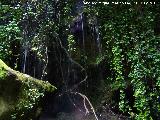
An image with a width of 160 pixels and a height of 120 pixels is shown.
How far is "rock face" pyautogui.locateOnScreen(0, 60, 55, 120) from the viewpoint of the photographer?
457cm

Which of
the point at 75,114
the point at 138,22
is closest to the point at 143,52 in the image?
the point at 138,22

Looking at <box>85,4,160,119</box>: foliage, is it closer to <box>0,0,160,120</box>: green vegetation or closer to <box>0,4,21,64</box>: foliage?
<box>0,0,160,120</box>: green vegetation

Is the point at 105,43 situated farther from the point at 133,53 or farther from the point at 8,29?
the point at 8,29

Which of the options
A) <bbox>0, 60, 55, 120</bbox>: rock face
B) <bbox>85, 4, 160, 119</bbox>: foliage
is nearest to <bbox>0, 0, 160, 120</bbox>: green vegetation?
<bbox>85, 4, 160, 119</bbox>: foliage

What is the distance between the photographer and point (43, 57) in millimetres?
6027

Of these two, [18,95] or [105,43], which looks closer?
[18,95]

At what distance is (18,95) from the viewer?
4.77 meters

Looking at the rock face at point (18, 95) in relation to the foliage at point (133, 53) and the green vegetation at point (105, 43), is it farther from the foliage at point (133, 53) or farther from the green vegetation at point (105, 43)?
the foliage at point (133, 53)

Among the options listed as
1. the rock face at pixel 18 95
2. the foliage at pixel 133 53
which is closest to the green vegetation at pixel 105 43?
the foliage at pixel 133 53

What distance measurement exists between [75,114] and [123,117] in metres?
0.92

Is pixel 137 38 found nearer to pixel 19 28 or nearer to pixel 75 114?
pixel 75 114

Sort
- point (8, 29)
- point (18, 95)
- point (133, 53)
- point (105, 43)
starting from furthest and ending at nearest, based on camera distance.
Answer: point (105, 43) < point (8, 29) < point (133, 53) < point (18, 95)

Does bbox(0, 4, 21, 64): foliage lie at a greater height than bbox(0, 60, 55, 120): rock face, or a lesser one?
greater

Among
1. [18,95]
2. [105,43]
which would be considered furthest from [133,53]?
[18,95]
